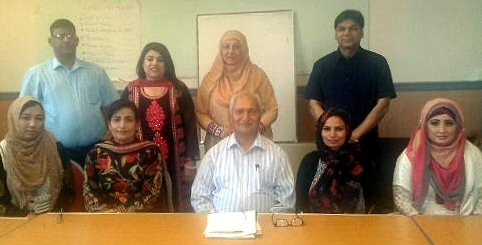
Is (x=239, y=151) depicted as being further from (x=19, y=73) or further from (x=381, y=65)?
(x=19, y=73)

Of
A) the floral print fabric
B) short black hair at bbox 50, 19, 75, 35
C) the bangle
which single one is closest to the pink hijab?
the bangle

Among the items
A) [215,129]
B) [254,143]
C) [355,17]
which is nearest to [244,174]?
[254,143]

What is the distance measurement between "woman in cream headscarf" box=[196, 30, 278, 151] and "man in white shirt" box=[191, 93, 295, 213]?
252 millimetres

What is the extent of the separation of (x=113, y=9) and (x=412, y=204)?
6.92ft

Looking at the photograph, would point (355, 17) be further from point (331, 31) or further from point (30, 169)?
point (30, 169)

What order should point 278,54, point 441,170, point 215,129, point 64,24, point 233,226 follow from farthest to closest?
1. point 64,24
2. point 278,54
3. point 215,129
4. point 441,170
5. point 233,226

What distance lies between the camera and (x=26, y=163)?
9.52 feet

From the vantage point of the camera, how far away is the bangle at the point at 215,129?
9.80 feet

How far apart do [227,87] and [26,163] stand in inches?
47.7

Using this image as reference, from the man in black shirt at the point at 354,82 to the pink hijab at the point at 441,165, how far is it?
0.41m

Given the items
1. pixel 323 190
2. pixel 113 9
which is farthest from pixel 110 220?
pixel 113 9

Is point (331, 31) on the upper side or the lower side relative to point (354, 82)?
upper

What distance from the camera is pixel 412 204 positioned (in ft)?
8.37

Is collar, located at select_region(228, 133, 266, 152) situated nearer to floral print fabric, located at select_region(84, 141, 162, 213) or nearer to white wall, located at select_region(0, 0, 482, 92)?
floral print fabric, located at select_region(84, 141, 162, 213)
